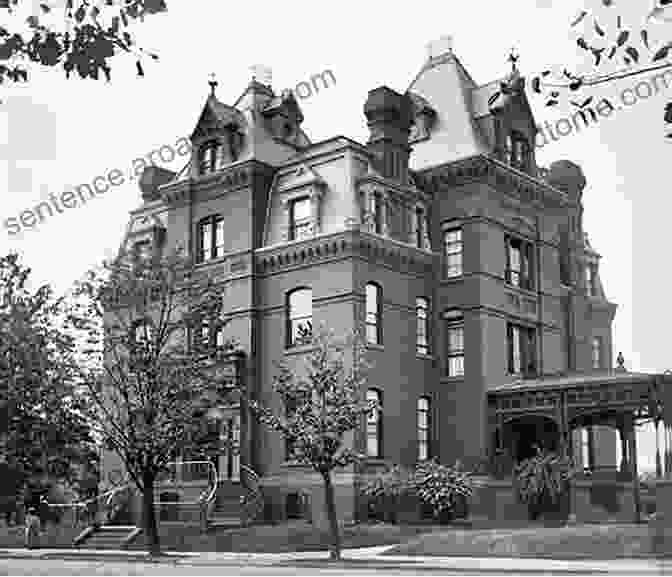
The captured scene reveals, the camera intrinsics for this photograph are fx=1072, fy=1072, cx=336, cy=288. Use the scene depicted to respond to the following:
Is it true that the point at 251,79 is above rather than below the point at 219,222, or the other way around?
above

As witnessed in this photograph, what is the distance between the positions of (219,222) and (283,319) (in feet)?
16.9

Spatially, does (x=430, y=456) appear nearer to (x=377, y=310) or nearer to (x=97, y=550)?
(x=377, y=310)

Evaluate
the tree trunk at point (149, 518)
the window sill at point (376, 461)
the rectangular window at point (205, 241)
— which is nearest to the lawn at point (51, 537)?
the tree trunk at point (149, 518)

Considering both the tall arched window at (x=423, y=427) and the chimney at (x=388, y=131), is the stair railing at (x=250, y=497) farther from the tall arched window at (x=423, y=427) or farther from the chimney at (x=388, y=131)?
the chimney at (x=388, y=131)

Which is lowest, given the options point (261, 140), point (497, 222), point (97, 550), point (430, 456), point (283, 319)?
point (97, 550)

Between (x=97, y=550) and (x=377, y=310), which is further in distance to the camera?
(x=377, y=310)

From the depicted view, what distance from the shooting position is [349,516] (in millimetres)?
34469

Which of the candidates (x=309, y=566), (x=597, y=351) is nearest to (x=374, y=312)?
(x=309, y=566)

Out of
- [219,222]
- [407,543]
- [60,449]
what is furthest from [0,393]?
[219,222]

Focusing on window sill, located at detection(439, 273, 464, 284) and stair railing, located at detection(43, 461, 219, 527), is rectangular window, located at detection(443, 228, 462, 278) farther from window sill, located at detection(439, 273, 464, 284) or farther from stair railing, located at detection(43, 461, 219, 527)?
stair railing, located at detection(43, 461, 219, 527)

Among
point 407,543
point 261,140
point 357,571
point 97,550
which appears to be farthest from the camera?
point 261,140

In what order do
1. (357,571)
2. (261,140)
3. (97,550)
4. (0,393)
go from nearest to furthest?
(357,571)
(0,393)
(97,550)
(261,140)

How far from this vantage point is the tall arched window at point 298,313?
37812 mm

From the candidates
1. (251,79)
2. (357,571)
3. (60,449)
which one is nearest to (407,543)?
(357,571)
